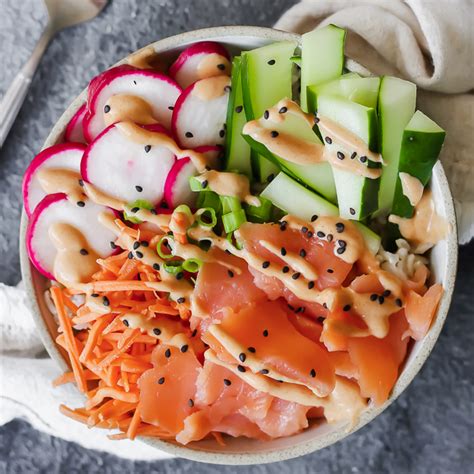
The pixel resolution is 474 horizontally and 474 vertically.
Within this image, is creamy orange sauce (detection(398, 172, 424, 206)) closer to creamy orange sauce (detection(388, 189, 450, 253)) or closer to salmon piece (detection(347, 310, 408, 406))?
creamy orange sauce (detection(388, 189, 450, 253))

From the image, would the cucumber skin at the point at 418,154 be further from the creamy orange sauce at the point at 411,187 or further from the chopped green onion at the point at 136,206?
the chopped green onion at the point at 136,206

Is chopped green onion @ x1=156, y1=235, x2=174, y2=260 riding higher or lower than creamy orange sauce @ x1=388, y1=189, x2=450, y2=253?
higher

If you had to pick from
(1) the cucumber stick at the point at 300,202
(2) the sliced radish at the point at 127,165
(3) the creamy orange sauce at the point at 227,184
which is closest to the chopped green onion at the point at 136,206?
(2) the sliced radish at the point at 127,165

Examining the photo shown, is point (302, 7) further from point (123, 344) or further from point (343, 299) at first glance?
point (123, 344)

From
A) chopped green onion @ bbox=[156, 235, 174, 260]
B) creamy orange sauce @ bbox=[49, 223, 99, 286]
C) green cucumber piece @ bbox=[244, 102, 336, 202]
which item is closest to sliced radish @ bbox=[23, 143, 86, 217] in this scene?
creamy orange sauce @ bbox=[49, 223, 99, 286]

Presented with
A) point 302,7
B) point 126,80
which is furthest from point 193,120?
point 302,7

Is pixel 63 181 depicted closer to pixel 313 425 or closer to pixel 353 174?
pixel 353 174
